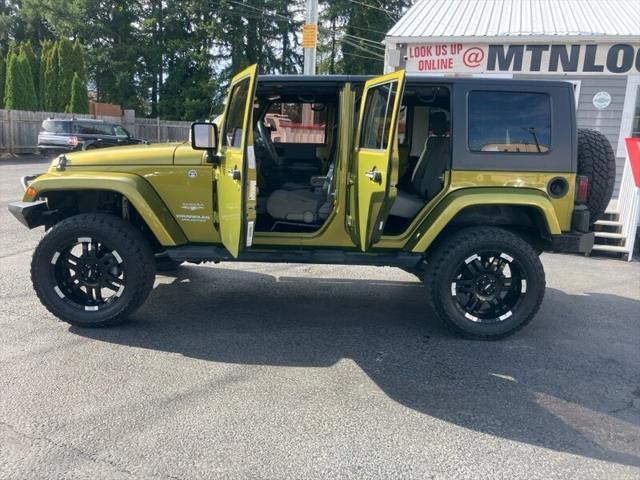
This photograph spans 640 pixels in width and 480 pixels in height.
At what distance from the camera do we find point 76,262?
14.1 feet

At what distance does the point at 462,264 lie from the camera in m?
4.27

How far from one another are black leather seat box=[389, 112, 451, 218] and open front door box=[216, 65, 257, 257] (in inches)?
53.4

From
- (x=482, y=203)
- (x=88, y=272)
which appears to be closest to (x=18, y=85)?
(x=88, y=272)

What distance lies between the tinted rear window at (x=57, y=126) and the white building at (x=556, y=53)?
41.2ft

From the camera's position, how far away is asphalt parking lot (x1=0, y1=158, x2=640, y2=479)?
2.69m

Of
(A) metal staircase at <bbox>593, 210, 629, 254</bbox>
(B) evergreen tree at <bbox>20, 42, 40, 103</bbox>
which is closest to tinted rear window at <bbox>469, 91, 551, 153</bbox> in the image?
(A) metal staircase at <bbox>593, 210, 629, 254</bbox>

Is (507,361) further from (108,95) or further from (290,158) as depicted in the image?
(108,95)

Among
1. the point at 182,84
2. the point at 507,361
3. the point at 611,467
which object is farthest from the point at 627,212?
the point at 182,84

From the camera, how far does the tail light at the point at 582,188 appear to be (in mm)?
4250

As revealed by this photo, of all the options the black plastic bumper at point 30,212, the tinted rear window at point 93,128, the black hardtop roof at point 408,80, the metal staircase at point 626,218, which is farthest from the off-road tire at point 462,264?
the tinted rear window at point 93,128

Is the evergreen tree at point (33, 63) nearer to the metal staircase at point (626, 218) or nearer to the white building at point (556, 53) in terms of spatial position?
the white building at point (556, 53)

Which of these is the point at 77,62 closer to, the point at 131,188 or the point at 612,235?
the point at 131,188

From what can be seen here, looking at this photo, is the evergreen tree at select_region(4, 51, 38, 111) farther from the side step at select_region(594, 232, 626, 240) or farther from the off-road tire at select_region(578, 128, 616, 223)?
the off-road tire at select_region(578, 128, 616, 223)

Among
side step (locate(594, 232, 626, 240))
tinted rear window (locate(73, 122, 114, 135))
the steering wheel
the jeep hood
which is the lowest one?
side step (locate(594, 232, 626, 240))
